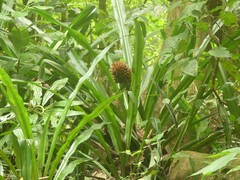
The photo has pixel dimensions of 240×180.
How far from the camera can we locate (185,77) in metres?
1.50

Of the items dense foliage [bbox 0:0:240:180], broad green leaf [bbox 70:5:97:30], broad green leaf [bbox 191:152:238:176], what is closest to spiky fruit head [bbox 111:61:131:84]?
dense foliage [bbox 0:0:240:180]

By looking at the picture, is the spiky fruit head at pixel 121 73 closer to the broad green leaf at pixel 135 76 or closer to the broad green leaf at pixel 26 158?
the broad green leaf at pixel 135 76

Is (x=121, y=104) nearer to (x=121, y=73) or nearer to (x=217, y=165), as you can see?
(x=121, y=73)

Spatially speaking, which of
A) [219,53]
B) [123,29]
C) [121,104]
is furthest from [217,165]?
[123,29]

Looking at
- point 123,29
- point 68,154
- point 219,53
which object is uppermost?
point 123,29

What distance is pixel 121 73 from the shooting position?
1435 millimetres

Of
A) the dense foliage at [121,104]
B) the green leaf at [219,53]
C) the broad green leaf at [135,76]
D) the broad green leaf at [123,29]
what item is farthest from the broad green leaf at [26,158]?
the broad green leaf at [123,29]

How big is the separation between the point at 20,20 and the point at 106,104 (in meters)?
0.83

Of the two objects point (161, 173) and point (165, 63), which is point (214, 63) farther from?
point (161, 173)

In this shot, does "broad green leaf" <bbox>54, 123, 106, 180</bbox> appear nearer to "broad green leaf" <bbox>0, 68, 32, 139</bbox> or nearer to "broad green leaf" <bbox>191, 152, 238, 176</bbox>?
"broad green leaf" <bbox>0, 68, 32, 139</bbox>

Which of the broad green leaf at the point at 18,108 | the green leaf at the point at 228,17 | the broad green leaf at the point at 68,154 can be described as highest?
the green leaf at the point at 228,17

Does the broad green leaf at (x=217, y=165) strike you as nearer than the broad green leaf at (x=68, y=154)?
Yes

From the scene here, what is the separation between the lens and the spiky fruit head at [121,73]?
4.66 feet

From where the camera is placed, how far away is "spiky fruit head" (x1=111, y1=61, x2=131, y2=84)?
1422mm
